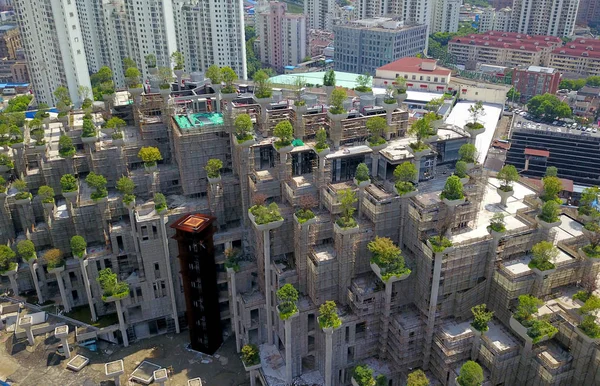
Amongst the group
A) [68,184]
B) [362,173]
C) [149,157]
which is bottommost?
[68,184]

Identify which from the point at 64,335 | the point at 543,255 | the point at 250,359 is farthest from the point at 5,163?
the point at 543,255

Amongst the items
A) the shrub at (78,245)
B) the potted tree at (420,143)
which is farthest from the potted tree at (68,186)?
the potted tree at (420,143)

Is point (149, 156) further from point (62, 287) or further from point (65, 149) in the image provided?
point (62, 287)

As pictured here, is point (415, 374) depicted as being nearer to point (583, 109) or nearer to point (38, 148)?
point (38, 148)

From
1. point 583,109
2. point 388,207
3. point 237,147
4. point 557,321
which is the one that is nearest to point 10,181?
point 237,147

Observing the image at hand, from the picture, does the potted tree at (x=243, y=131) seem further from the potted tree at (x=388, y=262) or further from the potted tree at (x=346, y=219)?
the potted tree at (x=388, y=262)

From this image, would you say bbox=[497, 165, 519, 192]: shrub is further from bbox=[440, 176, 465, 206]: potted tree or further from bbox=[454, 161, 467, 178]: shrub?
bbox=[440, 176, 465, 206]: potted tree
